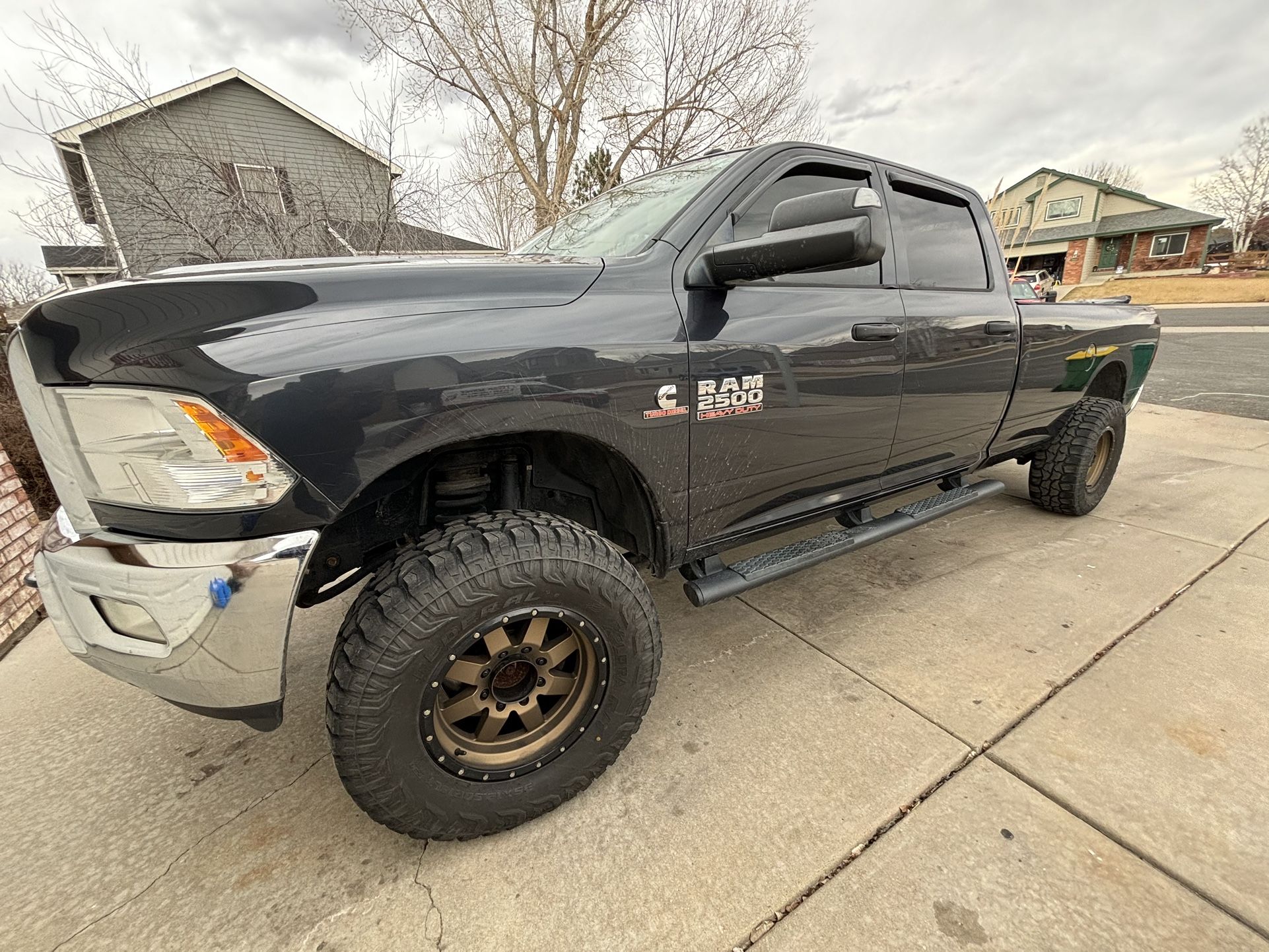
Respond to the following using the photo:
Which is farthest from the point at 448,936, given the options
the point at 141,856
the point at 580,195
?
the point at 580,195

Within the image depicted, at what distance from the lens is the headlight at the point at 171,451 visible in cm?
108

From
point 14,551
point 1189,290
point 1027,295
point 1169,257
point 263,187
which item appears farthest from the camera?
point 1169,257

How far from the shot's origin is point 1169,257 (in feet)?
112

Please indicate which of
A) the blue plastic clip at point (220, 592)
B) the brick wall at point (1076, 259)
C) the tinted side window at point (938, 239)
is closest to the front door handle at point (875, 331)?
the tinted side window at point (938, 239)

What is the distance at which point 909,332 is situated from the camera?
221 cm

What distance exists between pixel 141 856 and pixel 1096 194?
5011 centimetres

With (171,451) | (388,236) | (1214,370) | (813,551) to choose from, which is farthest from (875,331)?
(1214,370)

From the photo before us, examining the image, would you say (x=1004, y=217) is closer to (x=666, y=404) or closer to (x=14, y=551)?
(x=666, y=404)

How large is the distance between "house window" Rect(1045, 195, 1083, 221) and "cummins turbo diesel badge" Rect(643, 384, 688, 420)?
46.9 m

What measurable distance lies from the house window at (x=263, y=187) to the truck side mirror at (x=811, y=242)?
663 cm

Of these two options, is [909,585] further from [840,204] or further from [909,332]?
[840,204]

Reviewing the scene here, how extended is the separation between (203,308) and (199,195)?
6.57m

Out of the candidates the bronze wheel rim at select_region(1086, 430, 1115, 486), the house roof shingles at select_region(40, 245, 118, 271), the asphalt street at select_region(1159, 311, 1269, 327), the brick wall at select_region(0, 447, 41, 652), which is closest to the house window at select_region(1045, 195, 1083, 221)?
the asphalt street at select_region(1159, 311, 1269, 327)

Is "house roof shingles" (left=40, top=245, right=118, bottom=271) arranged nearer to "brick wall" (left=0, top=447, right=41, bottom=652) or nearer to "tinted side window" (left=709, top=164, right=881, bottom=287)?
"brick wall" (left=0, top=447, right=41, bottom=652)
